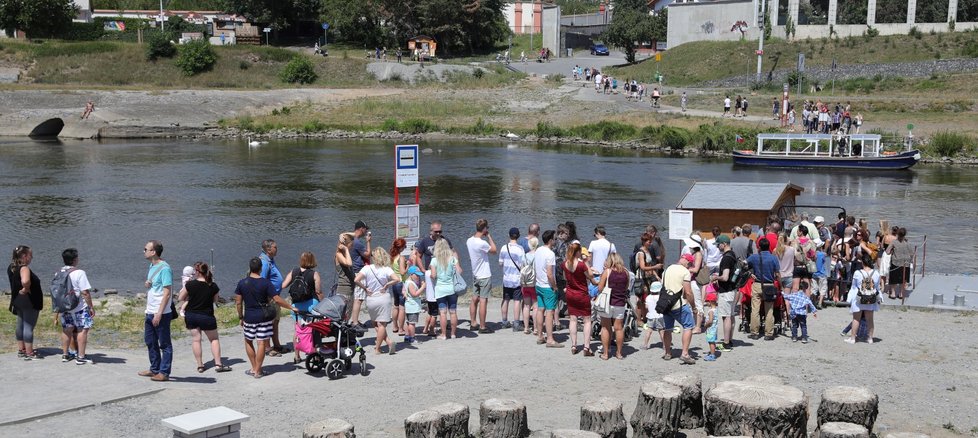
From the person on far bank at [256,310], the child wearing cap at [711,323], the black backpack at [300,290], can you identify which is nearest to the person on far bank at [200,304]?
the person on far bank at [256,310]

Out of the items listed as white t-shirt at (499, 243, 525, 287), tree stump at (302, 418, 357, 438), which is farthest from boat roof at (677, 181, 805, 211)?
tree stump at (302, 418, 357, 438)

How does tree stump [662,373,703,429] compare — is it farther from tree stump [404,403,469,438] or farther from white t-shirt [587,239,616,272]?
white t-shirt [587,239,616,272]

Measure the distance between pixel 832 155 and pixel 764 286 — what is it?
120ft

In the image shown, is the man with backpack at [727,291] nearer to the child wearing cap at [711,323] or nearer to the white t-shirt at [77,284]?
the child wearing cap at [711,323]

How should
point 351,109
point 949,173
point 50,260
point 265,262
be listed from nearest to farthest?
point 265,262 < point 50,260 < point 949,173 < point 351,109

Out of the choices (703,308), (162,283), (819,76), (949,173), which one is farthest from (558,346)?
(819,76)

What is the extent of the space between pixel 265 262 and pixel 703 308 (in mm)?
6562

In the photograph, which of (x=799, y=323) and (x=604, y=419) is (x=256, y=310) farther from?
(x=799, y=323)

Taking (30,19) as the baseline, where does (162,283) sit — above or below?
below

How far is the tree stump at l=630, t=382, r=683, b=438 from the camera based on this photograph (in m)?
10.4

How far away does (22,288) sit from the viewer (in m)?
12.8

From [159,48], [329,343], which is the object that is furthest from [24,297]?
[159,48]

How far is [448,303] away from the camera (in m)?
15.0

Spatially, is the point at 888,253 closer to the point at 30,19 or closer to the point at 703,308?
the point at 703,308
